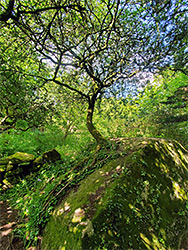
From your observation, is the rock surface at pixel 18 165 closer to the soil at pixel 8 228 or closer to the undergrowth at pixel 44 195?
the undergrowth at pixel 44 195

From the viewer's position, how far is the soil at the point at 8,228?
7.61ft

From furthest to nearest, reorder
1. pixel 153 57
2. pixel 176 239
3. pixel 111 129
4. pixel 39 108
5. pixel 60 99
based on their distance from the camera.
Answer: pixel 111 129 < pixel 60 99 < pixel 39 108 < pixel 153 57 < pixel 176 239

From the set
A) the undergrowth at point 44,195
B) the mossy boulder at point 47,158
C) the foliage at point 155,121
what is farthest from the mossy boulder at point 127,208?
the foliage at point 155,121

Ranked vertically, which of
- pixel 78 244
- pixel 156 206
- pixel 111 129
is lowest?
pixel 156 206

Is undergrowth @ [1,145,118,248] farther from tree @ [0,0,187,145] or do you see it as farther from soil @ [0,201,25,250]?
tree @ [0,0,187,145]

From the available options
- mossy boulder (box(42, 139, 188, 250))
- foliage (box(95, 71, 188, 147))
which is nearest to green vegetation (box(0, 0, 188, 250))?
mossy boulder (box(42, 139, 188, 250))

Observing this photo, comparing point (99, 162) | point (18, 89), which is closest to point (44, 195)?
point (99, 162)

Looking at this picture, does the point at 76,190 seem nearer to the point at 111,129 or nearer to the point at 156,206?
the point at 156,206

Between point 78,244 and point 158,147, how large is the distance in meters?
2.98

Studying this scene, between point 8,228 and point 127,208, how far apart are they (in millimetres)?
2847

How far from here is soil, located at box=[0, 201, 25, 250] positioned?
2318 millimetres

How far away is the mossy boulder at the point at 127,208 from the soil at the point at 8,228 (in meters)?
0.68

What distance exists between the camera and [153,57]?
166 inches

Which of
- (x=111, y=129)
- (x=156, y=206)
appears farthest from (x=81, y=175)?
(x=111, y=129)
